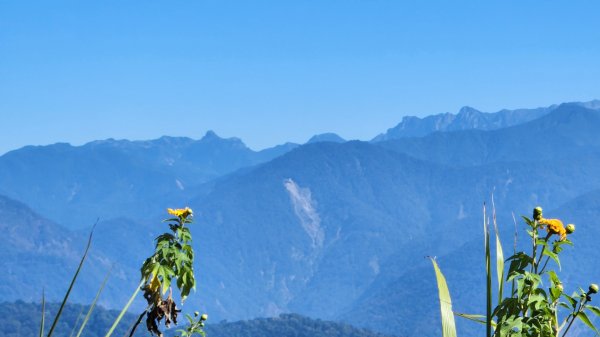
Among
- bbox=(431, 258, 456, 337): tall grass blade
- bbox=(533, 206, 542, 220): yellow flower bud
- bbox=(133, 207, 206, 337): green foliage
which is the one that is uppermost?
bbox=(133, 207, 206, 337): green foliage

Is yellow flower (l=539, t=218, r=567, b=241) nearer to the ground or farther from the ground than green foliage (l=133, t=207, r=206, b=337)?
nearer to the ground

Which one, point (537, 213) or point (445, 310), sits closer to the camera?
point (445, 310)

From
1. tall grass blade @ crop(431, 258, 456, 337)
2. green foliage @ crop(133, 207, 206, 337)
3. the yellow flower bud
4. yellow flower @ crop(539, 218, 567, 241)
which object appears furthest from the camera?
green foliage @ crop(133, 207, 206, 337)

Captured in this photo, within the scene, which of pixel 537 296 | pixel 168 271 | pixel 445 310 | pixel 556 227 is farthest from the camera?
pixel 168 271

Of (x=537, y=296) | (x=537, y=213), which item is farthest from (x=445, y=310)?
(x=537, y=213)

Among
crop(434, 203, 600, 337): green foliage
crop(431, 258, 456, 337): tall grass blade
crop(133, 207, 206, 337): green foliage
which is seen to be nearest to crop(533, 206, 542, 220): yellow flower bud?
crop(434, 203, 600, 337): green foliage

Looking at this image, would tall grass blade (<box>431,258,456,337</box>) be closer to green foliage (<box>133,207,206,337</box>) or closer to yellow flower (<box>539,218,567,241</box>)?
yellow flower (<box>539,218,567,241</box>)

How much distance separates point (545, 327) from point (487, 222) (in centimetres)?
58

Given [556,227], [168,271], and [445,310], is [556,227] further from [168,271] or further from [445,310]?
[168,271]

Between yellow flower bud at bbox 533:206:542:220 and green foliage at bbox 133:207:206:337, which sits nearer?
yellow flower bud at bbox 533:206:542:220

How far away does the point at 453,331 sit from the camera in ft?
14.9

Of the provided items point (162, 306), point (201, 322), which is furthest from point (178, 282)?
point (201, 322)

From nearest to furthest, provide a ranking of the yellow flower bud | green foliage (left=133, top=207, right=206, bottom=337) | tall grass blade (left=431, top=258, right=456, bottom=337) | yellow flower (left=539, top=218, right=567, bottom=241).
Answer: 1. tall grass blade (left=431, top=258, right=456, bottom=337)
2. the yellow flower bud
3. yellow flower (left=539, top=218, right=567, bottom=241)
4. green foliage (left=133, top=207, right=206, bottom=337)

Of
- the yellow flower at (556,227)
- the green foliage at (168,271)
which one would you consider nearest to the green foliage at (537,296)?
the yellow flower at (556,227)
